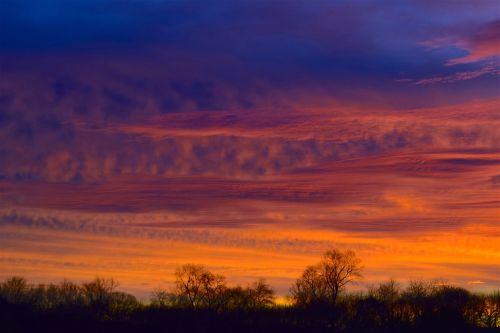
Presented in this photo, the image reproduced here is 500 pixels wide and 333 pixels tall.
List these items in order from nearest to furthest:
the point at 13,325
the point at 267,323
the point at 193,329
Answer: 1. the point at 13,325
2. the point at 193,329
3. the point at 267,323

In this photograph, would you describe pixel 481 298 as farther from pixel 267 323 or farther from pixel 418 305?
pixel 267 323

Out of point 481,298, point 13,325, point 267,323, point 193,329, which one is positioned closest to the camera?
point 13,325

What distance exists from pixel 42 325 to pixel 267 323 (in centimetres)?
3593

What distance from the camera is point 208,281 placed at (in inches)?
5979

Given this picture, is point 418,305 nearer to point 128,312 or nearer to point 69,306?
point 128,312

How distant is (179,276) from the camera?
15112 centimetres

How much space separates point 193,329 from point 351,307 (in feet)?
99.7

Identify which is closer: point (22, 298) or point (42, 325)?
point (42, 325)

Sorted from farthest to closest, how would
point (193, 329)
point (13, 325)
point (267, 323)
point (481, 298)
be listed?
point (481, 298), point (267, 323), point (193, 329), point (13, 325)

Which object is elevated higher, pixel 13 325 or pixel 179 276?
pixel 179 276

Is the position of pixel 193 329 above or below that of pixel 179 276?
below

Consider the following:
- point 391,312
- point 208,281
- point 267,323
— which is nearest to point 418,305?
point 391,312

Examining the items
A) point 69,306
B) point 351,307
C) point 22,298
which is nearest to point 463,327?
point 351,307

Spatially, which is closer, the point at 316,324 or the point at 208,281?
the point at 316,324
